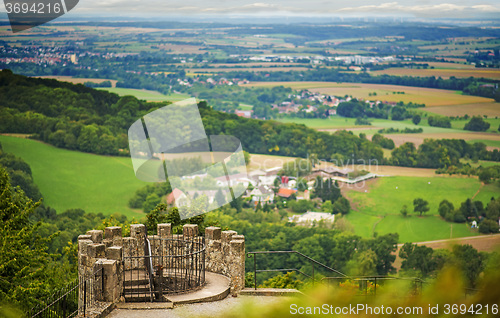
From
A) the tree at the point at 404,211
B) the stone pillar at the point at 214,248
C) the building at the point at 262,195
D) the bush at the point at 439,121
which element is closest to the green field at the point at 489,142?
the bush at the point at 439,121

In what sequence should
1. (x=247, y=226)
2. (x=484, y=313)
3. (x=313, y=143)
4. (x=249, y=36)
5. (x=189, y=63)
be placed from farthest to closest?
(x=249, y=36)
(x=189, y=63)
(x=313, y=143)
(x=247, y=226)
(x=484, y=313)

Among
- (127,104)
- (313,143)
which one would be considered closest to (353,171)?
(313,143)

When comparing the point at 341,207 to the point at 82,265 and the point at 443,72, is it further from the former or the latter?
the point at 82,265

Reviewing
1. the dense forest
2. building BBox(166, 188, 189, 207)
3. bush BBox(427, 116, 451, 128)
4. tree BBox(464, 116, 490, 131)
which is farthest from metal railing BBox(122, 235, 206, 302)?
bush BBox(427, 116, 451, 128)

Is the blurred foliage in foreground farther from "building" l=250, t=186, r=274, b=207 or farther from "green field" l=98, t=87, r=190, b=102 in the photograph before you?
"green field" l=98, t=87, r=190, b=102

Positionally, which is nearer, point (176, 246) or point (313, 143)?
point (176, 246)

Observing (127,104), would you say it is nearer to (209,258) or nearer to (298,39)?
(209,258)

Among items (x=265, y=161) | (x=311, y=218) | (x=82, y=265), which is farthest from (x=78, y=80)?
(x=82, y=265)
